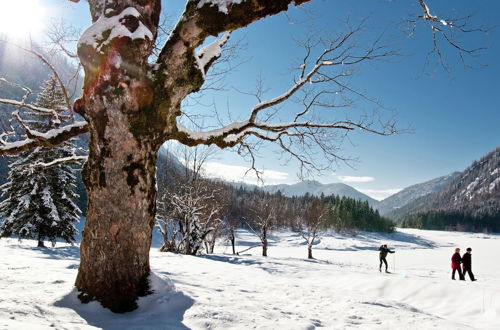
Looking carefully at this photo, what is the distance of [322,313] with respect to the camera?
408 centimetres

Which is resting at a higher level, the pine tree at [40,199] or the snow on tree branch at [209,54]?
the snow on tree branch at [209,54]

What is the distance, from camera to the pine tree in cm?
1811

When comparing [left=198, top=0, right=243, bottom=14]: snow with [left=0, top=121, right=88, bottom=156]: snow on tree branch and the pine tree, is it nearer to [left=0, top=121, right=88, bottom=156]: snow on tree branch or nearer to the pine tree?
[left=0, top=121, right=88, bottom=156]: snow on tree branch

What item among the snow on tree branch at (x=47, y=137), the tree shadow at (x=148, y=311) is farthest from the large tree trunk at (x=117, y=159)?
the snow on tree branch at (x=47, y=137)

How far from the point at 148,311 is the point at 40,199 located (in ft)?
64.0

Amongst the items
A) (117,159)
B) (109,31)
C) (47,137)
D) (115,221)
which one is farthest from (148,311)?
(109,31)

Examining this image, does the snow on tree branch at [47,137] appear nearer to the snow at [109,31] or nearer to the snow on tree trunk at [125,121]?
the snow on tree trunk at [125,121]

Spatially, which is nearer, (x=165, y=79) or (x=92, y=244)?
(x=92, y=244)

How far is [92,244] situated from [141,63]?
2235 millimetres

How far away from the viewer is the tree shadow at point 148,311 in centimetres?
293

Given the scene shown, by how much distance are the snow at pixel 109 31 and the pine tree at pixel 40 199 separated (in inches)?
667

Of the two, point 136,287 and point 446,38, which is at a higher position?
point 446,38

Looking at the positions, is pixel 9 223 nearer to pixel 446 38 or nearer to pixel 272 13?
pixel 272 13

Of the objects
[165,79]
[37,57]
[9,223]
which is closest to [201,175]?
[9,223]
